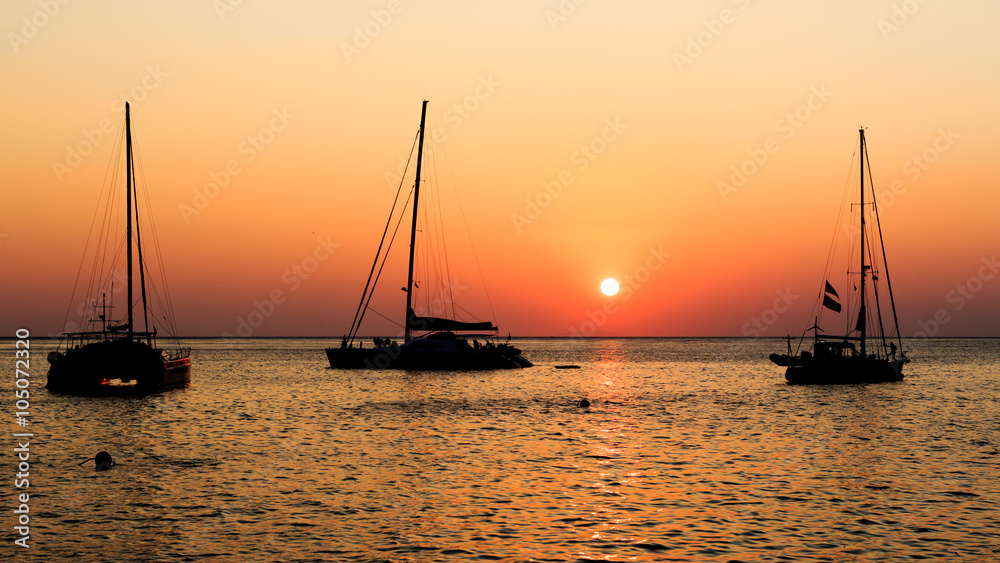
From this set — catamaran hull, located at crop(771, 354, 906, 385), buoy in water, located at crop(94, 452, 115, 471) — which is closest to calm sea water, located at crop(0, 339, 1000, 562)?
buoy in water, located at crop(94, 452, 115, 471)

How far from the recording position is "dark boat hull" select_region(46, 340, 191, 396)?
6166 centimetres

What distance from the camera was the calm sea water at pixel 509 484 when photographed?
818 inches

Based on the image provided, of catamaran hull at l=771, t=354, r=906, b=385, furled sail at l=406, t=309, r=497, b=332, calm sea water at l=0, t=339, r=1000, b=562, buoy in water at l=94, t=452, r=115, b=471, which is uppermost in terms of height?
furled sail at l=406, t=309, r=497, b=332

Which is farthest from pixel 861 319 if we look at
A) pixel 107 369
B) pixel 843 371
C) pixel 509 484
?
pixel 107 369

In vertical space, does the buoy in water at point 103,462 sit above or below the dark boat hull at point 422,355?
below

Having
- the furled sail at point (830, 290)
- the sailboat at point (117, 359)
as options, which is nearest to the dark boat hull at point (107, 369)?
the sailboat at point (117, 359)

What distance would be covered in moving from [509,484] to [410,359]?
6251 cm

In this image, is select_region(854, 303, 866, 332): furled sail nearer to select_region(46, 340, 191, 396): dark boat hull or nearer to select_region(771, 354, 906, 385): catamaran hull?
select_region(771, 354, 906, 385): catamaran hull

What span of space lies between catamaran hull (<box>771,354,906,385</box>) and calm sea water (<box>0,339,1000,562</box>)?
16287mm

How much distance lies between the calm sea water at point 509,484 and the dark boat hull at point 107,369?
5.18 m

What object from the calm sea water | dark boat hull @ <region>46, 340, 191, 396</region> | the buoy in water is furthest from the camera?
dark boat hull @ <region>46, 340, 191, 396</region>

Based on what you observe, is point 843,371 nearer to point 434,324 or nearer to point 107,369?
point 434,324

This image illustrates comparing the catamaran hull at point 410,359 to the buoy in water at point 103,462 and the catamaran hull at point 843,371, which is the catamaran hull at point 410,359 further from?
the buoy in water at point 103,462

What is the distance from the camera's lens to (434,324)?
9188 centimetres
